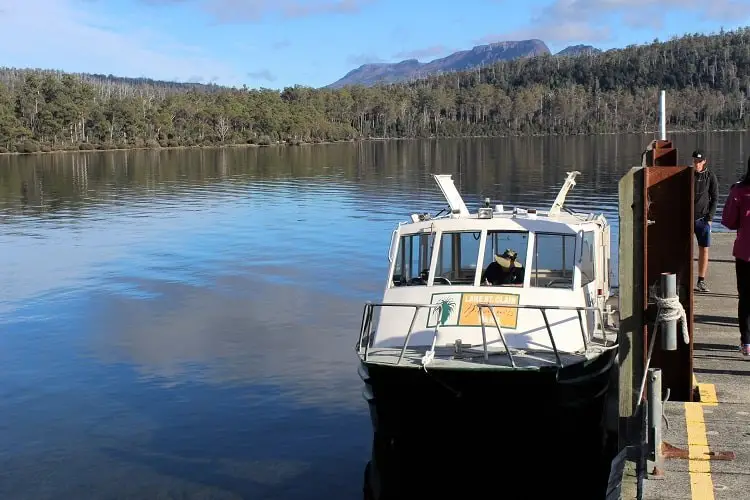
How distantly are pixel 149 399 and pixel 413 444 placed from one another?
18.2 ft

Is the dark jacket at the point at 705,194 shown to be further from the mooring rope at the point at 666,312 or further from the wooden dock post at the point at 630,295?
the mooring rope at the point at 666,312

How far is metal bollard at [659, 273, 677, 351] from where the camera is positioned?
8367 millimetres

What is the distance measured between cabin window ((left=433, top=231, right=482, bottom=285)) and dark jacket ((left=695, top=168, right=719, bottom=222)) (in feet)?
14.9

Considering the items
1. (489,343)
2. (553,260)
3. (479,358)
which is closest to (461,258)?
(553,260)

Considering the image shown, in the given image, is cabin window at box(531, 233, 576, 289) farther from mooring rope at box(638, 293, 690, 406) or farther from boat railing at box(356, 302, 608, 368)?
mooring rope at box(638, 293, 690, 406)

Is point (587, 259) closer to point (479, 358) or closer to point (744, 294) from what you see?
point (744, 294)

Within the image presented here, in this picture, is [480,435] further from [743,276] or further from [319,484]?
[743,276]

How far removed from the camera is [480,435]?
10531mm

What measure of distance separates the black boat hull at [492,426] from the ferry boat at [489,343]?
0.05 feet

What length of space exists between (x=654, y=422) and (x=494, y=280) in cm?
515

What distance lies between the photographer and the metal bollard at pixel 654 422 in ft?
23.7

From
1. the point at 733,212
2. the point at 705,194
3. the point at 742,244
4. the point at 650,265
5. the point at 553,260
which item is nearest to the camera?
the point at 650,265

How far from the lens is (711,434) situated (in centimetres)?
790

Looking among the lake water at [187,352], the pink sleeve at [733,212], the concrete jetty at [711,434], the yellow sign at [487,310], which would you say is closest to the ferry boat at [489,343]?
the yellow sign at [487,310]
